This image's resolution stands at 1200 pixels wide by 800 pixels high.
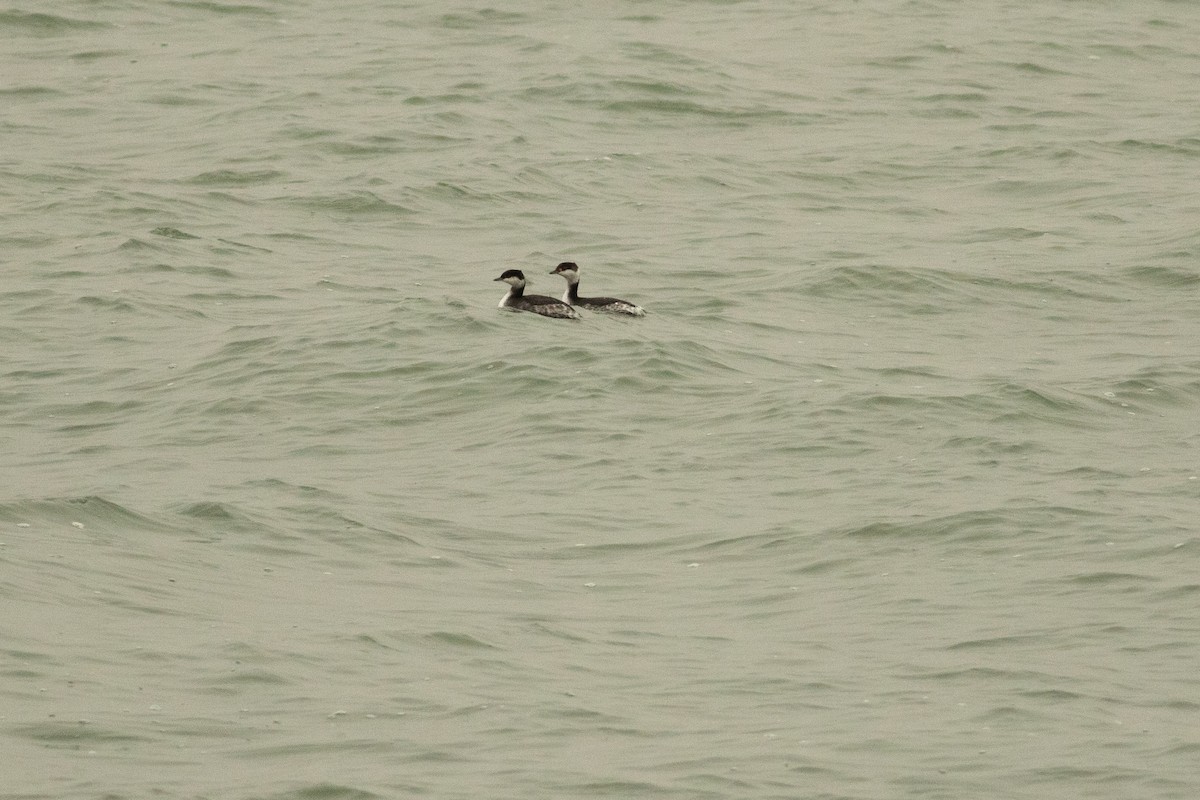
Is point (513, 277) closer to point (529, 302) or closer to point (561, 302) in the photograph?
point (529, 302)

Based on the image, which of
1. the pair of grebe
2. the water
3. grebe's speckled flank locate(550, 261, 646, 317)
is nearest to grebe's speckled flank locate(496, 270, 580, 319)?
the pair of grebe

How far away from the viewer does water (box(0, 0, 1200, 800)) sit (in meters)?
9.19

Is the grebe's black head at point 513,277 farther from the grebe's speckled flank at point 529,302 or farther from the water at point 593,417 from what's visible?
the water at point 593,417

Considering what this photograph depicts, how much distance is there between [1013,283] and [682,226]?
12.3ft

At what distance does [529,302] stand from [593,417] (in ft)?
10.00

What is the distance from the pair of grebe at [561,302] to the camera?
1756 cm

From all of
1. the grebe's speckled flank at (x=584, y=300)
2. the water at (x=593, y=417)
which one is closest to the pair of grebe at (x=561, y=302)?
the grebe's speckled flank at (x=584, y=300)

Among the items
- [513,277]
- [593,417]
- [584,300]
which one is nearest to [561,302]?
[584,300]

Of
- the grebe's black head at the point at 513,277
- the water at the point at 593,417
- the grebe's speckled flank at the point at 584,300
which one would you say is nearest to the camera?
the water at the point at 593,417

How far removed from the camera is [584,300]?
18.0 m

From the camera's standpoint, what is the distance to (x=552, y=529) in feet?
40.8

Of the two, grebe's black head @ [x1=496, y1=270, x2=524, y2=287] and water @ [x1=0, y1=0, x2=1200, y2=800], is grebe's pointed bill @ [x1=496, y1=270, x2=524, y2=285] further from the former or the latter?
water @ [x1=0, y1=0, x2=1200, y2=800]

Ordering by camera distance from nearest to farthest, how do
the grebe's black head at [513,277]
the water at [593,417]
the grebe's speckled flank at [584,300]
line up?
the water at [593,417] → the grebe's speckled flank at [584,300] → the grebe's black head at [513,277]

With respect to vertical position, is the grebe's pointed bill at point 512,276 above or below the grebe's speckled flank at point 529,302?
above
